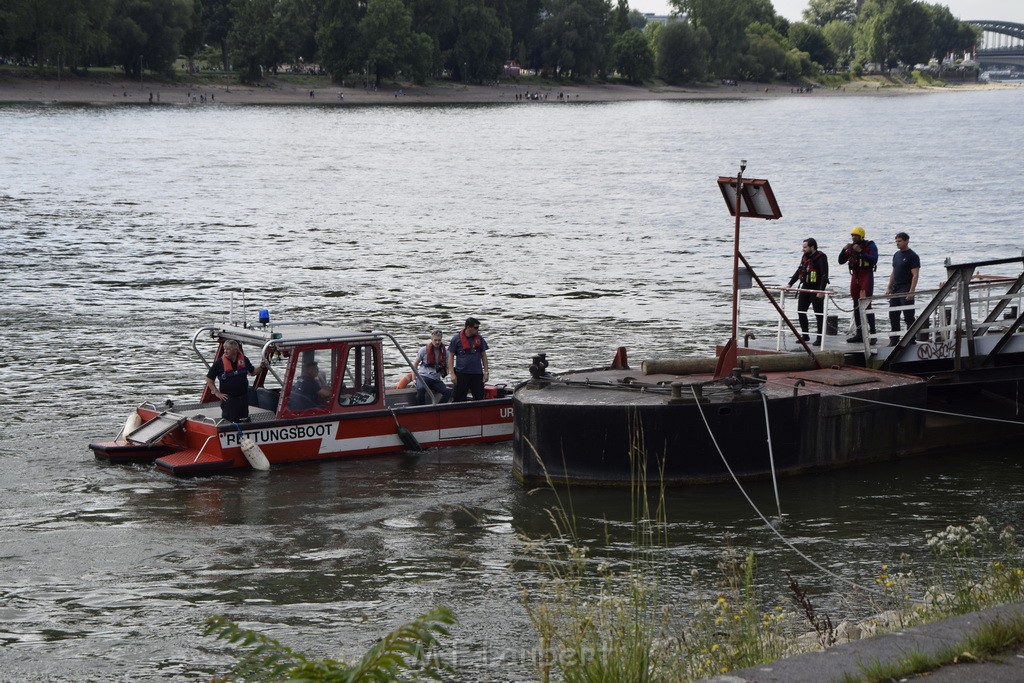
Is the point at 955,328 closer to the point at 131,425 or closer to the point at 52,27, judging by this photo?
the point at 131,425

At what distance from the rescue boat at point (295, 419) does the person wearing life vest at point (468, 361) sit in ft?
0.95

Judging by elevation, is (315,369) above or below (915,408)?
above

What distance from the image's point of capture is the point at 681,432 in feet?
57.0

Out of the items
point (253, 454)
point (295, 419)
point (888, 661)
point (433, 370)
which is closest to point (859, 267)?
point (433, 370)

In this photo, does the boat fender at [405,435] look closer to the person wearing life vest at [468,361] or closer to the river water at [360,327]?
the river water at [360,327]

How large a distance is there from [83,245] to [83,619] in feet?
121

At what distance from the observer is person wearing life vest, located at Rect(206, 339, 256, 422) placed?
1869 cm

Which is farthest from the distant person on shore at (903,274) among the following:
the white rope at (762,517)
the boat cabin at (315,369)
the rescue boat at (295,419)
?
the boat cabin at (315,369)

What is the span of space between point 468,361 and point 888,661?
526 inches

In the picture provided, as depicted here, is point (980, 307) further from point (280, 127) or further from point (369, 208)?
point (280, 127)

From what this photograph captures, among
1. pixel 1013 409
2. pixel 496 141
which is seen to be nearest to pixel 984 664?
pixel 1013 409

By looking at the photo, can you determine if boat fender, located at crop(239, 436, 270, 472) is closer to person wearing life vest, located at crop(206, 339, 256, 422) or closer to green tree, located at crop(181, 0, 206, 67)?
person wearing life vest, located at crop(206, 339, 256, 422)

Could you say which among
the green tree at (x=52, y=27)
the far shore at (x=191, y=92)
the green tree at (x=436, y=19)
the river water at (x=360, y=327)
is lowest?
the river water at (x=360, y=327)

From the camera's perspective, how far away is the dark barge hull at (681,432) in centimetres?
1731
